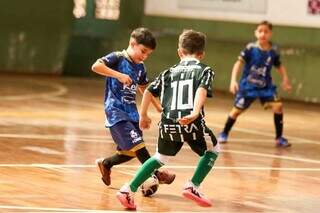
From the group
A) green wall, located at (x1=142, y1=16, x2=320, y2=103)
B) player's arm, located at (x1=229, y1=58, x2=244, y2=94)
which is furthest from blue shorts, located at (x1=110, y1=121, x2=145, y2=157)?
green wall, located at (x1=142, y1=16, x2=320, y2=103)

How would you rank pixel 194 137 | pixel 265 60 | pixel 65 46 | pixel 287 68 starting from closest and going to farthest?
pixel 194 137
pixel 265 60
pixel 287 68
pixel 65 46

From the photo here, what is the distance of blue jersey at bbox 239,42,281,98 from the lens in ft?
40.7

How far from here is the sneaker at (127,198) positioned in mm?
7207

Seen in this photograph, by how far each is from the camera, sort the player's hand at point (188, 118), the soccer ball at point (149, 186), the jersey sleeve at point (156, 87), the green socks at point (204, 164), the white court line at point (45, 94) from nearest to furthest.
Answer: the player's hand at point (188, 118), the jersey sleeve at point (156, 87), the green socks at point (204, 164), the soccer ball at point (149, 186), the white court line at point (45, 94)

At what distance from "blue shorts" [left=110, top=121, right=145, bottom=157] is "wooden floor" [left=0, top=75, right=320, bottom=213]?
0.41 m

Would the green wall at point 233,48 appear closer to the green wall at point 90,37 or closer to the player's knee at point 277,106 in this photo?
the green wall at point 90,37

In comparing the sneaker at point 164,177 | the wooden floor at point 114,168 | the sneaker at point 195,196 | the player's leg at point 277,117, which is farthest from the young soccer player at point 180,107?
the player's leg at point 277,117

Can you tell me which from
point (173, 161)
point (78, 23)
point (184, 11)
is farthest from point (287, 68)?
point (173, 161)

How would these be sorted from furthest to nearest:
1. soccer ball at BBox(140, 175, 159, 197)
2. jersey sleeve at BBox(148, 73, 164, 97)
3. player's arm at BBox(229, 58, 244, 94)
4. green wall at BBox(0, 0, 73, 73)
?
green wall at BBox(0, 0, 73, 73)
player's arm at BBox(229, 58, 244, 94)
soccer ball at BBox(140, 175, 159, 197)
jersey sleeve at BBox(148, 73, 164, 97)

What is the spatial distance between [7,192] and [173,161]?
2.84 metres

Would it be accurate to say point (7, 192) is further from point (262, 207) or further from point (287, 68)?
point (287, 68)

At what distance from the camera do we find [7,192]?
7.70 m

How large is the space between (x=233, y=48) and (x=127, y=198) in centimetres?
1340

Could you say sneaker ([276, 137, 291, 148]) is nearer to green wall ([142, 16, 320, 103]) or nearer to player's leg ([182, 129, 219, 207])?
player's leg ([182, 129, 219, 207])
